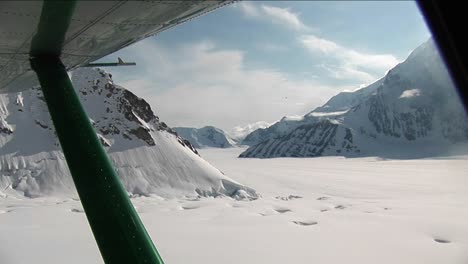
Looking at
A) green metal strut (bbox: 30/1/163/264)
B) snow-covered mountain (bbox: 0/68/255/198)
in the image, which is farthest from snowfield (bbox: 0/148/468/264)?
green metal strut (bbox: 30/1/163/264)

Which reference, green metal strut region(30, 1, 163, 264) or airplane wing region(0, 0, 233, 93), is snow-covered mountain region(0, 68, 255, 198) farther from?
green metal strut region(30, 1, 163, 264)

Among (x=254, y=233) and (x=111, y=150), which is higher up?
(x=111, y=150)

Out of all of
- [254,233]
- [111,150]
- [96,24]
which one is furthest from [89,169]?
[111,150]

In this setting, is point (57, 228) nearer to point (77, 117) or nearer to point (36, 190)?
point (36, 190)

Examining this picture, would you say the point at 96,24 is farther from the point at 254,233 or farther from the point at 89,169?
the point at 254,233

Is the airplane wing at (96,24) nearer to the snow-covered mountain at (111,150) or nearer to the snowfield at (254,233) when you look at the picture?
the snowfield at (254,233)
